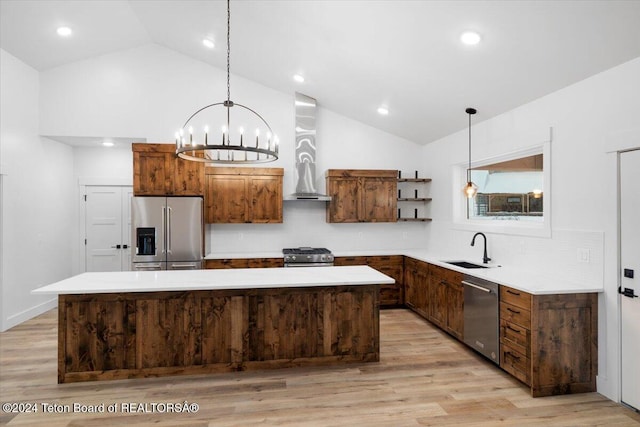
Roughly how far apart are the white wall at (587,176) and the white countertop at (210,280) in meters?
1.65

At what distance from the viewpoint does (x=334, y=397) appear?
2.95 m

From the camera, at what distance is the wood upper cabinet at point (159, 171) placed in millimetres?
5180

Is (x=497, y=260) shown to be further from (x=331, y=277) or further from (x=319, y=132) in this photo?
(x=319, y=132)

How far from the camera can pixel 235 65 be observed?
561 cm

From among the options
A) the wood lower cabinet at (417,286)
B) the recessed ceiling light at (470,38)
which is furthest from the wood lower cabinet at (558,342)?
the recessed ceiling light at (470,38)

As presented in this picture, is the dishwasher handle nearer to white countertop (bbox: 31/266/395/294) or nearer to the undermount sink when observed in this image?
the undermount sink

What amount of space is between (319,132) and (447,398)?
14.8 feet

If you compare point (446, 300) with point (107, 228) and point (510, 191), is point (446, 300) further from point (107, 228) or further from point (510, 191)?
point (107, 228)

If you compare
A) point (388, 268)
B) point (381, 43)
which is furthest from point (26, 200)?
point (388, 268)

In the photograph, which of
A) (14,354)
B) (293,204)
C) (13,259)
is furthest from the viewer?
(293,204)

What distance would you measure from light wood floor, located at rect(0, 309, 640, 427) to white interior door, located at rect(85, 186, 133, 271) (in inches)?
107

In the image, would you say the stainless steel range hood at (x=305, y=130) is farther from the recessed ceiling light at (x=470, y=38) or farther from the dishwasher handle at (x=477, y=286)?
the recessed ceiling light at (x=470, y=38)

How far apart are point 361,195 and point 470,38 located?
10.2ft

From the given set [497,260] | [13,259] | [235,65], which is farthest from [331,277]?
[13,259]
